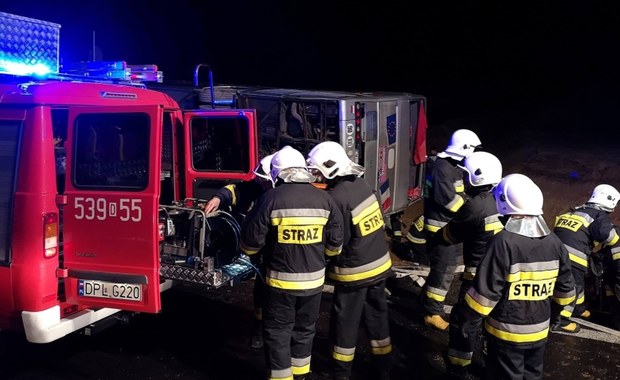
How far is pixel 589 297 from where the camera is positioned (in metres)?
6.43

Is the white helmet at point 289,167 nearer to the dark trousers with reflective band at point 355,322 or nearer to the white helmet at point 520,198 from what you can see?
the dark trousers with reflective band at point 355,322

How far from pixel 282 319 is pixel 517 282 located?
1561 millimetres

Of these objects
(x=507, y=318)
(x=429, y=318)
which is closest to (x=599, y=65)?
(x=429, y=318)

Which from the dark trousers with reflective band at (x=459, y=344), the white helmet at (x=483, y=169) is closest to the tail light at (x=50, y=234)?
the dark trousers with reflective band at (x=459, y=344)

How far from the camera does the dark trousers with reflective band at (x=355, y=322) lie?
4.55 m

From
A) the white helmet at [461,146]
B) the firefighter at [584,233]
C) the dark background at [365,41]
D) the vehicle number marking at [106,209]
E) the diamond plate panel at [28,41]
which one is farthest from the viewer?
the dark background at [365,41]

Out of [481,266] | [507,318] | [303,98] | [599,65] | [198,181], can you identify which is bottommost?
[507,318]

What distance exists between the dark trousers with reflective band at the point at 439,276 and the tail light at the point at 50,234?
3.23 metres

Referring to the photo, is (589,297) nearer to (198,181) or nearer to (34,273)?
(198,181)

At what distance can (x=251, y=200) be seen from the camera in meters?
5.52

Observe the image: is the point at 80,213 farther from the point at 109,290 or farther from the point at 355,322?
the point at 355,322

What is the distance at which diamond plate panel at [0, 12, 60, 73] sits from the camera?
15.2 ft

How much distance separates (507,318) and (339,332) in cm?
133

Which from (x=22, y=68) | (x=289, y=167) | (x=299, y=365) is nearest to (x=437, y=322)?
(x=299, y=365)
